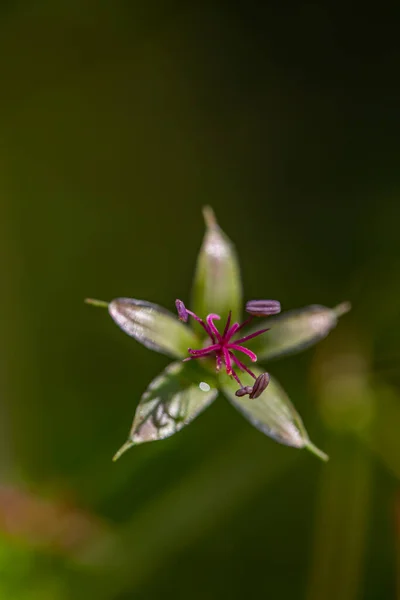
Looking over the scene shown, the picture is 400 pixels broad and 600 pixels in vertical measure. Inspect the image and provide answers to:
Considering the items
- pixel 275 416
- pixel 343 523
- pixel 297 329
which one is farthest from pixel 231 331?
pixel 343 523

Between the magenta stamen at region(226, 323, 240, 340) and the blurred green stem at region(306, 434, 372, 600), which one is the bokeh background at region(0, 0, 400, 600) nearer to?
the blurred green stem at region(306, 434, 372, 600)

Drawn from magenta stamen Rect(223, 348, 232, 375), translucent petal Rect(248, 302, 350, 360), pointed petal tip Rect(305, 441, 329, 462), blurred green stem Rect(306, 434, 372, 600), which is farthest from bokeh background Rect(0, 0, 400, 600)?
pointed petal tip Rect(305, 441, 329, 462)

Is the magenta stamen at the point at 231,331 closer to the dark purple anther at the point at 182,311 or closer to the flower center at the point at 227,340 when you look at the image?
the flower center at the point at 227,340

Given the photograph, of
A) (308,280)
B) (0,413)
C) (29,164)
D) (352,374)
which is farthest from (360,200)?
(0,413)

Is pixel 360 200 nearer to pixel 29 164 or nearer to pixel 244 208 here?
pixel 244 208

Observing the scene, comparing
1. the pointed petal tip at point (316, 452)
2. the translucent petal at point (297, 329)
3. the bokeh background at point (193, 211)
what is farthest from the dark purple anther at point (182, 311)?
the bokeh background at point (193, 211)

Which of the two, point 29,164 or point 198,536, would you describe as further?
point 29,164
